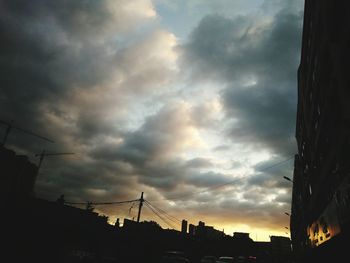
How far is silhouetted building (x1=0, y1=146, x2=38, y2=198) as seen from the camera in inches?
1825

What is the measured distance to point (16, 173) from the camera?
165 ft

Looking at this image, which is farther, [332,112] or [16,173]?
[16,173]

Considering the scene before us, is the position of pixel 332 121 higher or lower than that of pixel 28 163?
lower

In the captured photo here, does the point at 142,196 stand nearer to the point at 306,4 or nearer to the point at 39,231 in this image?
the point at 39,231

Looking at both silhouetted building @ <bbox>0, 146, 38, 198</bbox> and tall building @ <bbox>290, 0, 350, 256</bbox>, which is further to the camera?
silhouetted building @ <bbox>0, 146, 38, 198</bbox>

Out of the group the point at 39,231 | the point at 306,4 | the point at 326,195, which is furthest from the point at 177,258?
the point at 306,4

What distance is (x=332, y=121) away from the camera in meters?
15.1

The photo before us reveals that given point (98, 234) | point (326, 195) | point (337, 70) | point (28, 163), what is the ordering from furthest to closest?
point (28, 163), point (98, 234), point (326, 195), point (337, 70)

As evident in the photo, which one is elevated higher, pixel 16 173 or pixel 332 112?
pixel 16 173

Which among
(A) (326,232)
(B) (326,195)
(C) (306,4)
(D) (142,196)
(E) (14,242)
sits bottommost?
(E) (14,242)

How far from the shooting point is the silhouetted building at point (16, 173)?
46.3 metres

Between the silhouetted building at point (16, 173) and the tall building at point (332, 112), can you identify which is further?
the silhouetted building at point (16, 173)

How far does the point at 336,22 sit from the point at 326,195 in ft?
38.1

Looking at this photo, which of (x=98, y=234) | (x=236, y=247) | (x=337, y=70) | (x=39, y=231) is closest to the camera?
(x=337, y=70)
